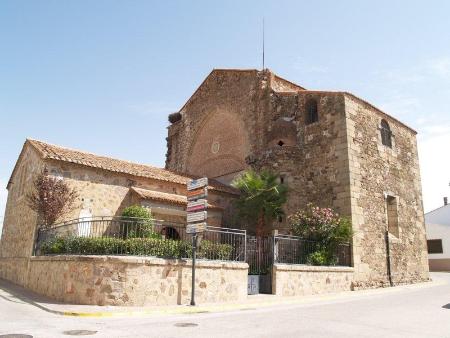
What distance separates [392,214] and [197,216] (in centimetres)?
1294

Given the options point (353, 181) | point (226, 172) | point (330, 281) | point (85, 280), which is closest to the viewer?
point (85, 280)

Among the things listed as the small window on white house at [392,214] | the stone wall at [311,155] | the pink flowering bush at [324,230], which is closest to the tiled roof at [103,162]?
the stone wall at [311,155]

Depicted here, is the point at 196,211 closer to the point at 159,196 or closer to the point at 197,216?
A: the point at 197,216

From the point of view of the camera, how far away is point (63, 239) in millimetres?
13117

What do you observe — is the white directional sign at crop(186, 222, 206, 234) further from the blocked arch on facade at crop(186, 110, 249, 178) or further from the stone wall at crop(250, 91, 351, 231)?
the blocked arch on facade at crop(186, 110, 249, 178)

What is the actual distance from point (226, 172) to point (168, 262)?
1256 centimetres

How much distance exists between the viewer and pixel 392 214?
2045 cm

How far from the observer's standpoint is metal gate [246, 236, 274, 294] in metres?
14.3

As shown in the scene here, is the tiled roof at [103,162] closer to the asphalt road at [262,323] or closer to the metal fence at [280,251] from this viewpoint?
the metal fence at [280,251]

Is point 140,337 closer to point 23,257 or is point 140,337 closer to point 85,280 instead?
point 85,280

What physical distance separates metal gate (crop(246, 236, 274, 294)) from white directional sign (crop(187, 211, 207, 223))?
3.16 m

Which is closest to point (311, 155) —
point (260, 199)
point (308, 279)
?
point (260, 199)

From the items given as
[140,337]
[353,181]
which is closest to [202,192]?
[140,337]

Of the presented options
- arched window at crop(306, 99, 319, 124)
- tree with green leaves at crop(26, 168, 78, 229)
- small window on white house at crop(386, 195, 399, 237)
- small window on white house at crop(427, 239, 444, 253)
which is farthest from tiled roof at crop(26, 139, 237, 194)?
small window on white house at crop(427, 239, 444, 253)
